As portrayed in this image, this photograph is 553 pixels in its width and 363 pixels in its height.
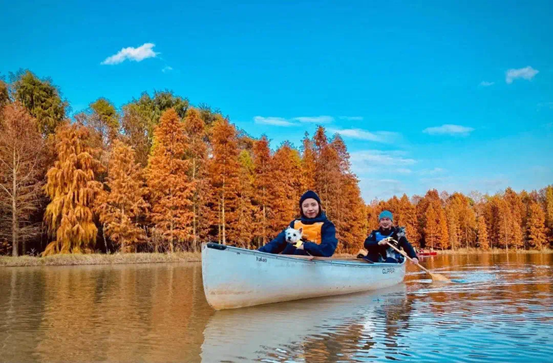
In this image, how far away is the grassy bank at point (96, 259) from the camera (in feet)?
85.0

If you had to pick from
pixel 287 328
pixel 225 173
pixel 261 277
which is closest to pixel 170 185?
pixel 225 173

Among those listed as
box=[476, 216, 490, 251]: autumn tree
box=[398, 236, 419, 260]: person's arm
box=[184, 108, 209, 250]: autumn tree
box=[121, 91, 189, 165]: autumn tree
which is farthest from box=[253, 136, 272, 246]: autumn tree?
box=[476, 216, 490, 251]: autumn tree

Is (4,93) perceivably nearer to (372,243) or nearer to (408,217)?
(372,243)

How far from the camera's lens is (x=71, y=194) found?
3117 centimetres

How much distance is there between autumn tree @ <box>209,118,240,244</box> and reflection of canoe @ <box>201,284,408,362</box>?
91.5 ft

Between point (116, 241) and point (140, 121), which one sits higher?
point (140, 121)

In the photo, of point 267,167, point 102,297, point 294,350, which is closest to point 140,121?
point 267,167

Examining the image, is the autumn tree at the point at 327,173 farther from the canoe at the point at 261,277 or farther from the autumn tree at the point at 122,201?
the canoe at the point at 261,277

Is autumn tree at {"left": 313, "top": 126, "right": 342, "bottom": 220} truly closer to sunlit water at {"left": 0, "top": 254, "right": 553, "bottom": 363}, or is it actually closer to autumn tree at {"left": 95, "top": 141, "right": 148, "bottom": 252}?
autumn tree at {"left": 95, "top": 141, "right": 148, "bottom": 252}

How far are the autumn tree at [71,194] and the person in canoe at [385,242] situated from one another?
22.3m

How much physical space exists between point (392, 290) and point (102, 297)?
7.38m

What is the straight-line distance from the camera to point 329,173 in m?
Result: 45.5

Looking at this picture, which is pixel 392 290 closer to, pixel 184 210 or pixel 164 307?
pixel 164 307

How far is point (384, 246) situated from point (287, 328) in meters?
8.38
